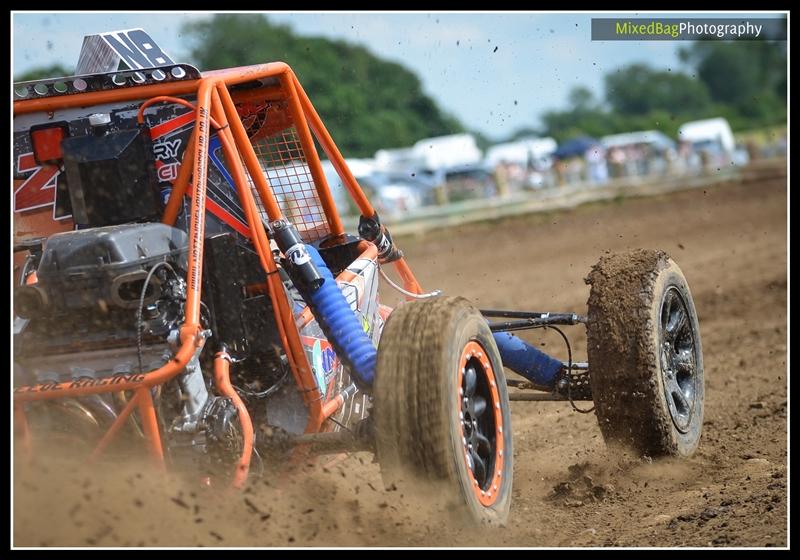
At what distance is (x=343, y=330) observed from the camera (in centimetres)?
391

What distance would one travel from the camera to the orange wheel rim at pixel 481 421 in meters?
3.69

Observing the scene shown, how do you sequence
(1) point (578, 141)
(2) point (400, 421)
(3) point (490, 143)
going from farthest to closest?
1. (3) point (490, 143)
2. (1) point (578, 141)
3. (2) point (400, 421)

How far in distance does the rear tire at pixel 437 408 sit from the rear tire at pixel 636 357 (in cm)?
81

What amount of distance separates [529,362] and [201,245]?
6.74 ft

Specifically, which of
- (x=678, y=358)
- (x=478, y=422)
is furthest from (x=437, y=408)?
(x=678, y=358)

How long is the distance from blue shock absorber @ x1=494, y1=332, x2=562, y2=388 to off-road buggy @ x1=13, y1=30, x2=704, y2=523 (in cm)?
1

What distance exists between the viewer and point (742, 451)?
5129mm

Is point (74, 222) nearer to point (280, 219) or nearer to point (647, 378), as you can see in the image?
point (280, 219)

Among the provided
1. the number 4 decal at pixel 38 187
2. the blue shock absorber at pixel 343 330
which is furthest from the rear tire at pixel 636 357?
the number 4 decal at pixel 38 187

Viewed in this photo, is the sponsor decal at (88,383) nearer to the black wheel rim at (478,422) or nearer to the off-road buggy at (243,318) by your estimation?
the off-road buggy at (243,318)

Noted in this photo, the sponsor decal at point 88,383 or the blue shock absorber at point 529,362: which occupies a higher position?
the sponsor decal at point 88,383

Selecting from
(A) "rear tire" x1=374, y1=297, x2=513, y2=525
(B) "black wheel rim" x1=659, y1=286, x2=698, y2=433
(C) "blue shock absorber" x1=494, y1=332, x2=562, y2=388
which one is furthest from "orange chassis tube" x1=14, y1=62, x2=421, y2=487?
(B) "black wheel rim" x1=659, y1=286, x2=698, y2=433
